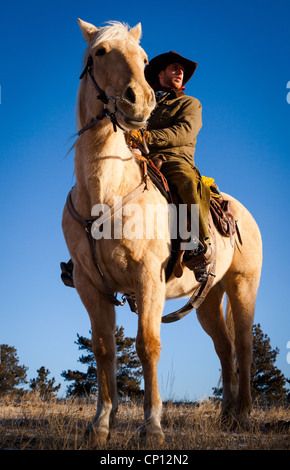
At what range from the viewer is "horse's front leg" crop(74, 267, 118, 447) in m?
4.77

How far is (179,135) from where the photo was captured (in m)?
5.54

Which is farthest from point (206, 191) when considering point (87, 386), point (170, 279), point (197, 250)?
point (87, 386)

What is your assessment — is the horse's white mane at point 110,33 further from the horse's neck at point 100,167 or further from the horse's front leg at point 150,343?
the horse's front leg at point 150,343

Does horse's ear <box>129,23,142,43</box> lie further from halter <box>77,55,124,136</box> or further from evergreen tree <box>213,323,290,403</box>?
evergreen tree <box>213,323,290,403</box>

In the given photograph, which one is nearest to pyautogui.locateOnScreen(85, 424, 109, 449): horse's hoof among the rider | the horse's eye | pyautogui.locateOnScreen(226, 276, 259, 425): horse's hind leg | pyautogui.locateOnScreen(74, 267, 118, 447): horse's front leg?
pyautogui.locateOnScreen(74, 267, 118, 447): horse's front leg

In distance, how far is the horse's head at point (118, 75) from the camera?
4.05 metres

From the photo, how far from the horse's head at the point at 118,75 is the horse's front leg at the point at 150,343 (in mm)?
1672

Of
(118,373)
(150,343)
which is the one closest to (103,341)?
(150,343)

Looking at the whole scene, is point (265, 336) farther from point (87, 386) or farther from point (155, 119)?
point (155, 119)

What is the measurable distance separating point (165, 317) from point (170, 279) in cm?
117

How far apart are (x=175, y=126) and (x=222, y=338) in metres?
3.44

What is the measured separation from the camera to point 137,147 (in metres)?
5.44

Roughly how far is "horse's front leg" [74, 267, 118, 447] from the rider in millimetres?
1172

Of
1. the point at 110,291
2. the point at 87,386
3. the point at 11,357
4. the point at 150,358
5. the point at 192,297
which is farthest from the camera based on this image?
the point at 11,357
